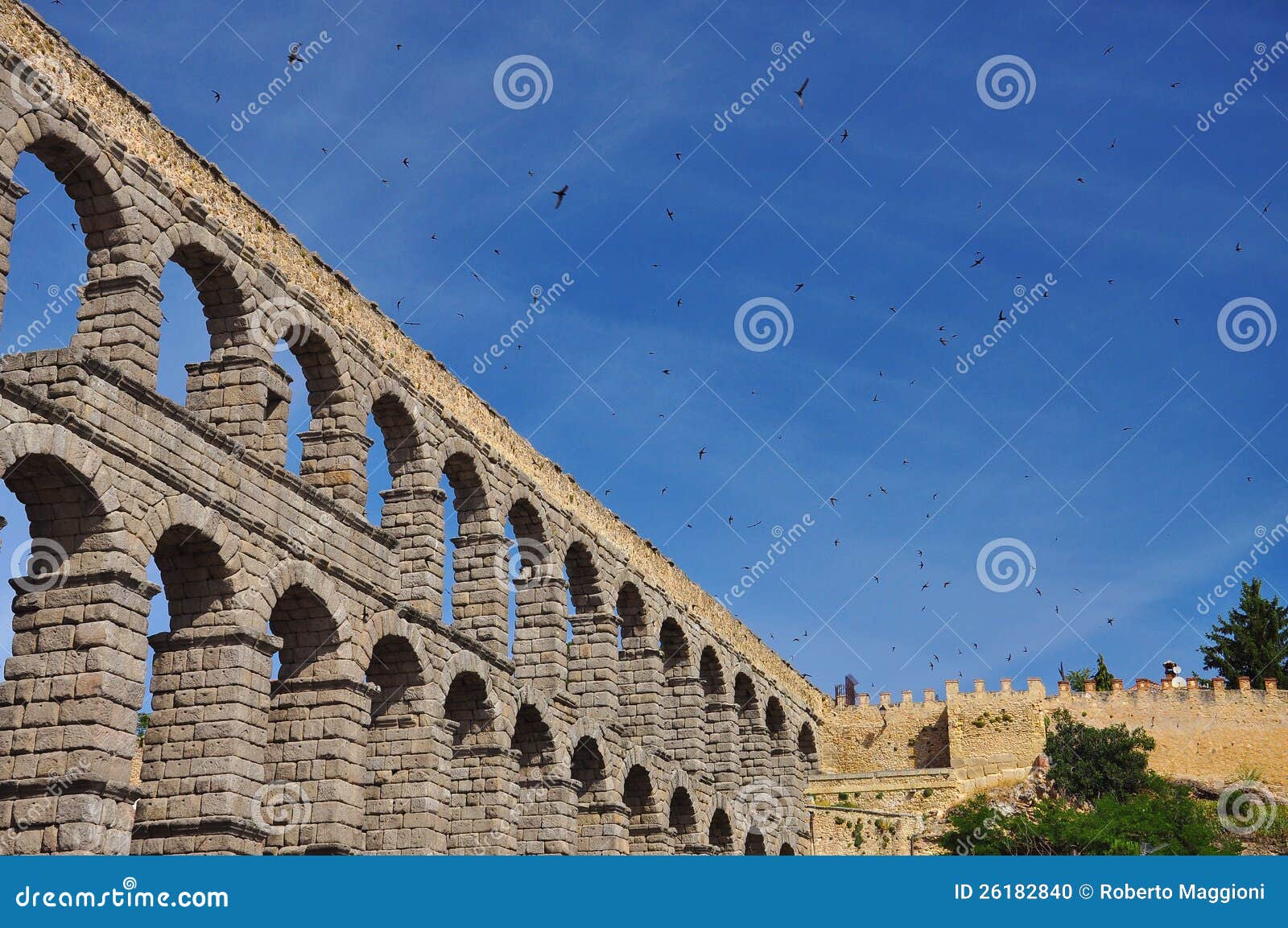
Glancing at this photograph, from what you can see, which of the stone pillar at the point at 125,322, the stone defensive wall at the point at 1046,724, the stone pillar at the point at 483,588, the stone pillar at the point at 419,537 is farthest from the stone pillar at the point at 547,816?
the stone defensive wall at the point at 1046,724

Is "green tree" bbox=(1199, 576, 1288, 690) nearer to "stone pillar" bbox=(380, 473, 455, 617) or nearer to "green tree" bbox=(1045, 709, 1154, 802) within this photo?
"green tree" bbox=(1045, 709, 1154, 802)

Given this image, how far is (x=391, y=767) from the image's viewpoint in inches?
989

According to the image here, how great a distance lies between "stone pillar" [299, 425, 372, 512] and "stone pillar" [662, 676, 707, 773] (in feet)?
49.3

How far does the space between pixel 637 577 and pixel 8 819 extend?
20.3m

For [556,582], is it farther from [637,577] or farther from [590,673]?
[637,577]

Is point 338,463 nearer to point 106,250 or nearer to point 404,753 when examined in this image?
point 404,753

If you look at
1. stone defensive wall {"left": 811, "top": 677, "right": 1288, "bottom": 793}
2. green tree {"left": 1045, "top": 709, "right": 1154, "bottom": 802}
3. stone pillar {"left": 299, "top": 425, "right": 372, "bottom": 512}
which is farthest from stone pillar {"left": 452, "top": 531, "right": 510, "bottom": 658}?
green tree {"left": 1045, "top": 709, "right": 1154, "bottom": 802}

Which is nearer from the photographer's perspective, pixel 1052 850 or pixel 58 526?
pixel 58 526

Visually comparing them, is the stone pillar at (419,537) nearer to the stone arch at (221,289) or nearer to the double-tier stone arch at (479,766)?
the double-tier stone arch at (479,766)

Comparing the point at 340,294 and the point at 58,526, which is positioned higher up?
the point at 340,294

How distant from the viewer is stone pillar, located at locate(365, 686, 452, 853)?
2483cm

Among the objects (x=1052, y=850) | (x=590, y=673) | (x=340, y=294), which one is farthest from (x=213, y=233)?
(x=1052, y=850)

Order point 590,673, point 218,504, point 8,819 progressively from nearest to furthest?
point 8,819, point 218,504, point 590,673

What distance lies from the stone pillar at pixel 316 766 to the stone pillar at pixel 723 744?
61.2 ft
